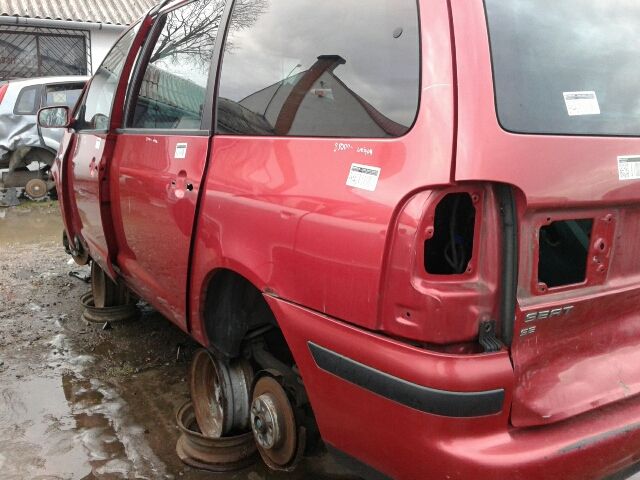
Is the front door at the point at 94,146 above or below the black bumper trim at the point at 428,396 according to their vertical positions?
above

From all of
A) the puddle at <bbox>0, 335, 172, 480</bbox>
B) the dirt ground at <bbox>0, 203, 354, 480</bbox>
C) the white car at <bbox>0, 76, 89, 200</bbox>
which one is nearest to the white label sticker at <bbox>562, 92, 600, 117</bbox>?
the dirt ground at <bbox>0, 203, 354, 480</bbox>

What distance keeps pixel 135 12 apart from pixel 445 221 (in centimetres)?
1581

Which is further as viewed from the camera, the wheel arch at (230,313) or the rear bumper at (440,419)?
the wheel arch at (230,313)

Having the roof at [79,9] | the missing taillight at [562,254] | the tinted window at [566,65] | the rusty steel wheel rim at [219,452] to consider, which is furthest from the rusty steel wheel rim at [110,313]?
the roof at [79,9]

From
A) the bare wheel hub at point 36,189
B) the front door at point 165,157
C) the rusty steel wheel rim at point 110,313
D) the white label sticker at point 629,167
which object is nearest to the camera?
the white label sticker at point 629,167

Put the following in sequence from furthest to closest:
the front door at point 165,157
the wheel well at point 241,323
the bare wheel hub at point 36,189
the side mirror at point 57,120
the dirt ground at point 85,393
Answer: the bare wheel hub at point 36,189 < the side mirror at point 57,120 < the dirt ground at point 85,393 < the front door at point 165,157 < the wheel well at point 241,323

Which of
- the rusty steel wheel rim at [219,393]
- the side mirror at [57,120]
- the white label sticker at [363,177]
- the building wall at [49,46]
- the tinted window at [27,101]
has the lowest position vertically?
the rusty steel wheel rim at [219,393]

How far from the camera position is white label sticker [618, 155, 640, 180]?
175 centimetres

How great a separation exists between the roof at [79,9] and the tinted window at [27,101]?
4.76 m

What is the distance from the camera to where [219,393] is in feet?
9.02

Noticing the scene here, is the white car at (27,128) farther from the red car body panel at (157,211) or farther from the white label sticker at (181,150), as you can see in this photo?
the white label sticker at (181,150)

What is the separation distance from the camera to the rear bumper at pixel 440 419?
1.54 metres

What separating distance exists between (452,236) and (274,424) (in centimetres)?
108

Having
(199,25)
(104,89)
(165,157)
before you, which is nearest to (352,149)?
(165,157)
